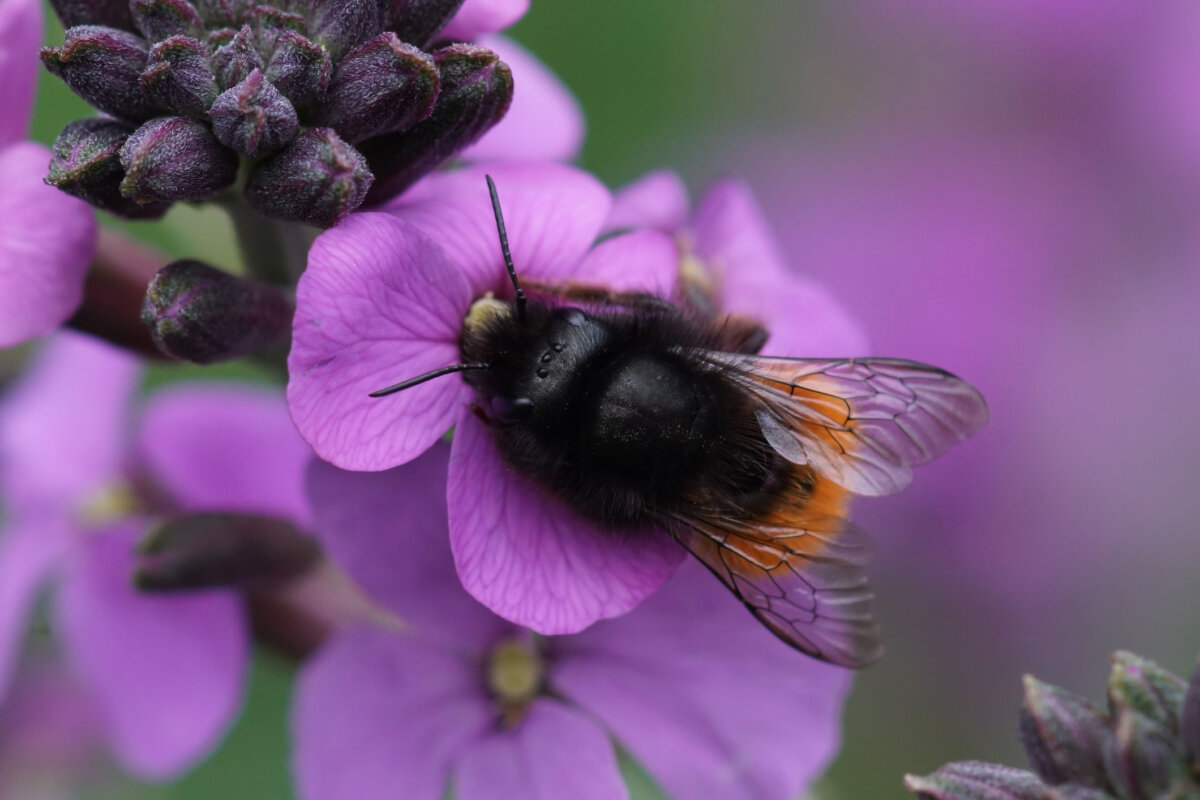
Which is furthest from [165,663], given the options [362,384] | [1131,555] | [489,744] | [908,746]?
[1131,555]

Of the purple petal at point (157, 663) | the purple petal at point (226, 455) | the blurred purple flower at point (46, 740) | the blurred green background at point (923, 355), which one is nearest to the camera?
the purple petal at point (157, 663)

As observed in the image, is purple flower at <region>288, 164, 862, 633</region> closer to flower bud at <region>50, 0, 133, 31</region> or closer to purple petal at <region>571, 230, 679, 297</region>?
purple petal at <region>571, 230, 679, 297</region>

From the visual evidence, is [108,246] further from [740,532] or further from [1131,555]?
[1131,555]

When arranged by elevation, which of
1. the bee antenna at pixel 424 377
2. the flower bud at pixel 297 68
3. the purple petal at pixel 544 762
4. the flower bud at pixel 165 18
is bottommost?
the purple petal at pixel 544 762

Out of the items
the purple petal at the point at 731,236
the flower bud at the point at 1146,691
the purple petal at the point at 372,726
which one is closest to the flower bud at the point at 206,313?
the purple petal at the point at 372,726

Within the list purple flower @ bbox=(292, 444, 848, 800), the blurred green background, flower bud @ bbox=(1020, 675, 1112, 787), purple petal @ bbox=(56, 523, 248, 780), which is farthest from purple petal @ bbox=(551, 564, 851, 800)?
the blurred green background

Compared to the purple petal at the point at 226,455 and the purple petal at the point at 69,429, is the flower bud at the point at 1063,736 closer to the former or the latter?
the purple petal at the point at 226,455
